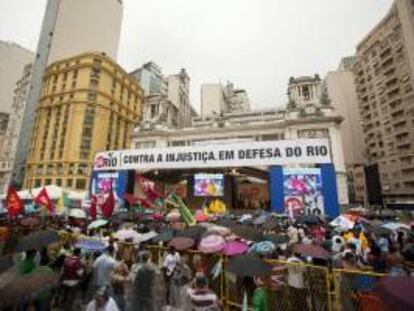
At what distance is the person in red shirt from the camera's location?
588 centimetres

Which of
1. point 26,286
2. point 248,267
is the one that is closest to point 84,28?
point 26,286

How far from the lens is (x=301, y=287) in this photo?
18.6 ft

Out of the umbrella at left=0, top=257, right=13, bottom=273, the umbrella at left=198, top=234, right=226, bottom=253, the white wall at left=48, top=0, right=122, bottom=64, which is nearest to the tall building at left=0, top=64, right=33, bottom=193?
the white wall at left=48, top=0, right=122, bottom=64

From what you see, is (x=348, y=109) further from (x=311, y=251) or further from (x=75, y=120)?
(x=311, y=251)

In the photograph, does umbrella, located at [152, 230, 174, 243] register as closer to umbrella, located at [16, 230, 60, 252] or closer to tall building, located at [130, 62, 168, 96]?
umbrella, located at [16, 230, 60, 252]

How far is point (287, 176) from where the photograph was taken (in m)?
19.5

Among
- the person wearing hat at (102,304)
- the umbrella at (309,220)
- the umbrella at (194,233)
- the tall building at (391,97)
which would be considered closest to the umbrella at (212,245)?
the umbrella at (194,233)

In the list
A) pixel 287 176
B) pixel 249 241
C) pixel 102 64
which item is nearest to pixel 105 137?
pixel 102 64

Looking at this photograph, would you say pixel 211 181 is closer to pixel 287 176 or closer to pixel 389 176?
pixel 287 176

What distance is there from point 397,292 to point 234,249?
3.98 metres

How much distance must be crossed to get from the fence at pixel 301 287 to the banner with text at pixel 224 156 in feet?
45.3

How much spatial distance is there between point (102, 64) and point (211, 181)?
4286 cm

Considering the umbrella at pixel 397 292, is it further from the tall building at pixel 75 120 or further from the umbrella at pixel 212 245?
the tall building at pixel 75 120

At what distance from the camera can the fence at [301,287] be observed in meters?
5.16
